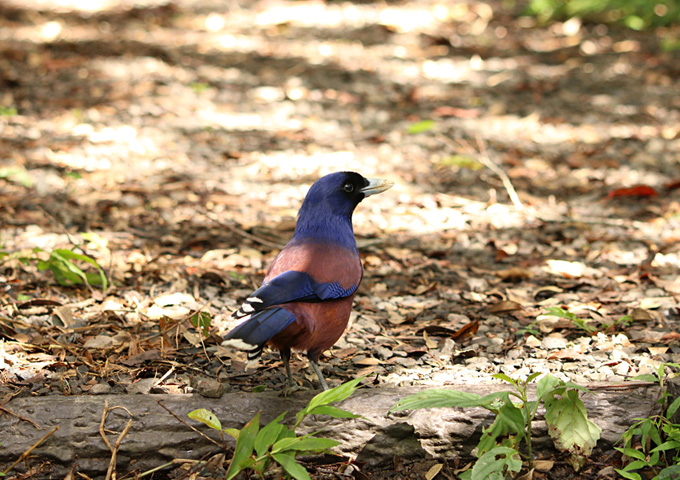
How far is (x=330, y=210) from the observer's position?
312cm

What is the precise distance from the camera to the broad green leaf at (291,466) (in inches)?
89.4

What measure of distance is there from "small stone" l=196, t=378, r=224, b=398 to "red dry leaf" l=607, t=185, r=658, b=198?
12.7 ft

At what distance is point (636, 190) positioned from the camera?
18.2 ft

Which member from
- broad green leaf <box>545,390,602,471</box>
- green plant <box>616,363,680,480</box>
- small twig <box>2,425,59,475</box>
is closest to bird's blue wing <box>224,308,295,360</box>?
small twig <box>2,425,59,475</box>

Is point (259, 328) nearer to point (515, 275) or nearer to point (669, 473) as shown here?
point (669, 473)

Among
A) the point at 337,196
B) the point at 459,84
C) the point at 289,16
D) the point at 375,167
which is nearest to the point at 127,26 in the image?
the point at 289,16

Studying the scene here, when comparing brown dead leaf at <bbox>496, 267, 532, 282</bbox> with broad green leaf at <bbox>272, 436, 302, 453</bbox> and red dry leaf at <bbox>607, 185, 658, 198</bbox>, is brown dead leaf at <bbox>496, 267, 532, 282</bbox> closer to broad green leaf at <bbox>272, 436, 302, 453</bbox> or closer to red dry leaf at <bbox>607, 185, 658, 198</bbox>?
red dry leaf at <bbox>607, 185, 658, 198</bbox>

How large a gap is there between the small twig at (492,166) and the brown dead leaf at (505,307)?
1699 millimetres

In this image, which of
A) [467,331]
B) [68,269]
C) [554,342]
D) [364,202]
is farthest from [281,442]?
[364,202]

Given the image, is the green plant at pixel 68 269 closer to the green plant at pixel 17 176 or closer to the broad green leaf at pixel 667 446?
the green plant at pixel 17 176

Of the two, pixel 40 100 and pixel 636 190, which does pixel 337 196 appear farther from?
pixel 40 100

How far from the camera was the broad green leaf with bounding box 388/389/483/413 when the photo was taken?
241 cm

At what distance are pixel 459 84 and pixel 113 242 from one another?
17.4ft

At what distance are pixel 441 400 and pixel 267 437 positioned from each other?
589 mm
